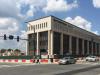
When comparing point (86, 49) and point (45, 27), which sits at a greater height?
point (45, 27)

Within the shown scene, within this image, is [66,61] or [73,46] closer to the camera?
[66,61]

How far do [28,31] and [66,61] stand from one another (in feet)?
219

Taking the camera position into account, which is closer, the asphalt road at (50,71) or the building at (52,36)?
the asphalt road at (50,71)

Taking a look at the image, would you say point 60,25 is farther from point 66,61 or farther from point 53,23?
point 66,61

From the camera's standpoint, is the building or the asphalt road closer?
the asphalt road

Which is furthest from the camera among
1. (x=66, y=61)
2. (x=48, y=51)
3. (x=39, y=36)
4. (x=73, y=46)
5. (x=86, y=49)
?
(x=86, y=49)

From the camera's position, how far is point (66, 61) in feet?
160

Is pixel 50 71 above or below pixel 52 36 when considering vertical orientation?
below

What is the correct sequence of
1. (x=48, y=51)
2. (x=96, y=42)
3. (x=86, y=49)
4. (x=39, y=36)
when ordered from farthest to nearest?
(x=96, y=42)
(x=86, y=49)
(x=39, y=36)
(x=48, y=51)

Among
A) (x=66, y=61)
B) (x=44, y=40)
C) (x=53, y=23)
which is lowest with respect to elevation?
(x=66, y=61)

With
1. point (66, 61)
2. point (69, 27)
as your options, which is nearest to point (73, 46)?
point (69, 27)

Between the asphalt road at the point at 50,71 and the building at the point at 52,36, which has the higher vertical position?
the building at the point at 52,36

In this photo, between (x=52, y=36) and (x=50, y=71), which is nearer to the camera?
(x=50, y=71)

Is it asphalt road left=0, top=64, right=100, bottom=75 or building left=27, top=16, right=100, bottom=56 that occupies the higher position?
building left=27, top=16, right=100, bottom=56
